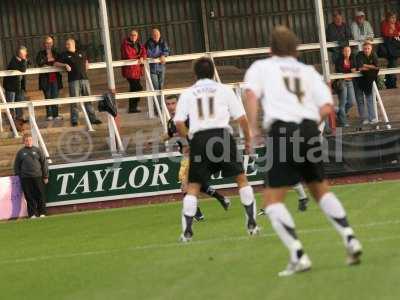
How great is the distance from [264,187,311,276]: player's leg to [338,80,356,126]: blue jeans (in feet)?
55.4

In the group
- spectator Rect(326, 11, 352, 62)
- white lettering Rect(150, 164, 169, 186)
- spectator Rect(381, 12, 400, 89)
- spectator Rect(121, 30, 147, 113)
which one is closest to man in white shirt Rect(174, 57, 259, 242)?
white lettering Rect(150, 164, 169, 186)

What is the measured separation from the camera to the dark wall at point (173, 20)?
36125mm

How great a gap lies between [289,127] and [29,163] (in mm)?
14945

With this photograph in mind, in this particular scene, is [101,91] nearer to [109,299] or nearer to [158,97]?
[158,97]

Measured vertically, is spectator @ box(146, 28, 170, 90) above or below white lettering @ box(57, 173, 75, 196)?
above

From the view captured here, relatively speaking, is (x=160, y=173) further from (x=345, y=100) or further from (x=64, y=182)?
(x=345, y=100)

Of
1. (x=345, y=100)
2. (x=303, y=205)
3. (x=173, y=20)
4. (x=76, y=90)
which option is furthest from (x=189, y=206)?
(x=173, y=20)

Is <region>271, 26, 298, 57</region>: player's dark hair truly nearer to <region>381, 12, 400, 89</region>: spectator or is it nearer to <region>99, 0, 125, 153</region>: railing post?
<region>99, 0, 125, 153</region>: railing post

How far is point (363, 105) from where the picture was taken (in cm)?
2791

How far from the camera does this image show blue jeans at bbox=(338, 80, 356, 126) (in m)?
27.7

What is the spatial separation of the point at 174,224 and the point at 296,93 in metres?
8.15

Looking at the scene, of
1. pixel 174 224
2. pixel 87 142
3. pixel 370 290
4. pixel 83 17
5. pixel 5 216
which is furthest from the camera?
pixel 83 17

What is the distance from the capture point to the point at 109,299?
10.7 metres

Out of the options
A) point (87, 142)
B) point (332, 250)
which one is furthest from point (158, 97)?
point (332, 250)
